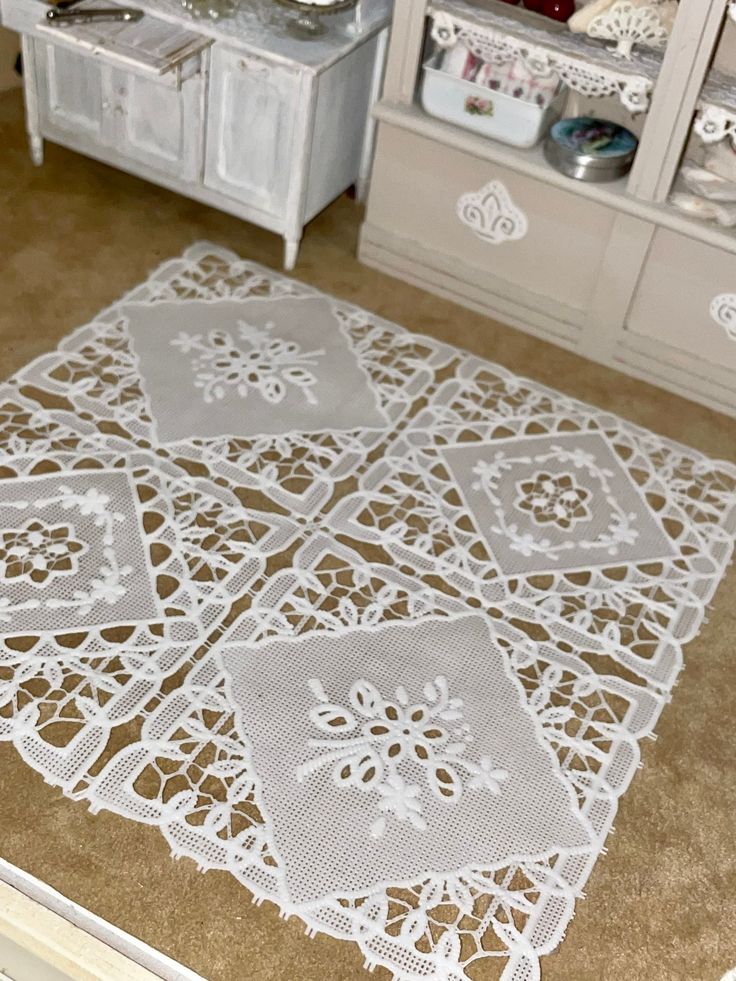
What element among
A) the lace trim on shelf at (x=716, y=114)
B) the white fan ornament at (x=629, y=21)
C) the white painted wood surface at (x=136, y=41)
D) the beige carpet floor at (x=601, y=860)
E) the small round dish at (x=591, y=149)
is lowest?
the beige carpet floor at (x=601, y=860)

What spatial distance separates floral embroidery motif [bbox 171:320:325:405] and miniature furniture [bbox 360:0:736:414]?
548mm

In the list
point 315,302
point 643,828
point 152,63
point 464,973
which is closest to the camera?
point 464,973

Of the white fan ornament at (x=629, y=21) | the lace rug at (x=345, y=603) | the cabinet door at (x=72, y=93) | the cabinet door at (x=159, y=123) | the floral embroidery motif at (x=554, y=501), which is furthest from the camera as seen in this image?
the cabinet door at (x=72, y=93)

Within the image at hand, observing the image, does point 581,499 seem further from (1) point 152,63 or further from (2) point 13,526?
(1) point 152,63

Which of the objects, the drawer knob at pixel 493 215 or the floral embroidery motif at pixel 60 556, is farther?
the drawer knob at pixel 493 215

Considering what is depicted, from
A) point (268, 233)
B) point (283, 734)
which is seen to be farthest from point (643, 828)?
point (268, 233)

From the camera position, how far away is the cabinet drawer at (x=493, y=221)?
10.4ft

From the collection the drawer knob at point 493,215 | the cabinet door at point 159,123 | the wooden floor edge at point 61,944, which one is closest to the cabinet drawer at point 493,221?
the drawer knob at point 493,215

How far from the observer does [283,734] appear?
2238 mm

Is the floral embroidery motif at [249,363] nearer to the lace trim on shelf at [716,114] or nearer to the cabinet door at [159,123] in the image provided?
the cabinet door at [159,123]

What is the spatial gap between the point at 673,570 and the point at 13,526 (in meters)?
1.52

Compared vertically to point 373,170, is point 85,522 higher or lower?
lower

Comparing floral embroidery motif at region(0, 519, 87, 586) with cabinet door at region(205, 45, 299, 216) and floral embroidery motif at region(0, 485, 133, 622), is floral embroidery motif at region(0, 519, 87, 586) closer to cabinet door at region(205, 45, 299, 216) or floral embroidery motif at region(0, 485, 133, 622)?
floral embroidery motif at region(0, 485, 133, 622)

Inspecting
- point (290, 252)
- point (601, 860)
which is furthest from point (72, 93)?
point (601, 860)
